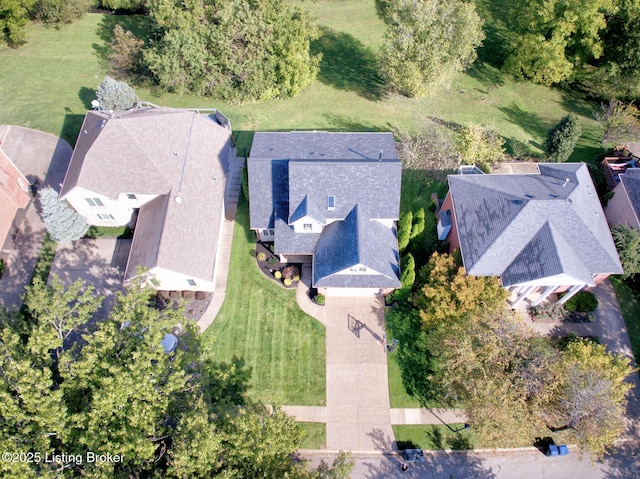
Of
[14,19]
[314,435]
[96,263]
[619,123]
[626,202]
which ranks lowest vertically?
[314,435]

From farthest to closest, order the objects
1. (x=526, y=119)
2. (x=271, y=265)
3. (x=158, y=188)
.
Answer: (x=526, y=119), (x=271, y=265), (x=158, y=188)

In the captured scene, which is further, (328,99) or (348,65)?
(348,65)

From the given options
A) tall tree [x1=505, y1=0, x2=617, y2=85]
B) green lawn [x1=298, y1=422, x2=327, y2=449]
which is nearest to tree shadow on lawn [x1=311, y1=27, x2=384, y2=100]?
tall tree [x1=505, y1=0, x2=617, y2=85]

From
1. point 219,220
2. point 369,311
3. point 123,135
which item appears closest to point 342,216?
point 369,311

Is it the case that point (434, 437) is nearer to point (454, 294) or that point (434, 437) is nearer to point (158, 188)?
point (454, 294)

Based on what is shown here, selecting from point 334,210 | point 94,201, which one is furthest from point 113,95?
point 334,210

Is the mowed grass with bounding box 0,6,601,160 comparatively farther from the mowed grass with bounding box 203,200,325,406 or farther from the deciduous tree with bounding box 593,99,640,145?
the mowed grass with bounding box 203,200,325,406

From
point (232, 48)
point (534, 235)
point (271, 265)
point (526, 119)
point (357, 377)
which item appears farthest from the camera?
point (526, 119)

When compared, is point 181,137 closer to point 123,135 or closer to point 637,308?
point 123,135
